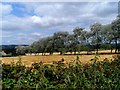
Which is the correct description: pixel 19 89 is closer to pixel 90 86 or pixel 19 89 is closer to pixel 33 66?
pixel 33 66

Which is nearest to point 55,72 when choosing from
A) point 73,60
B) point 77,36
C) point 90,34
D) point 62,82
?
point 62,82

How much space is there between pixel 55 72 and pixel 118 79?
1.02 m

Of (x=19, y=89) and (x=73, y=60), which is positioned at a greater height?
(x=73, y=60)

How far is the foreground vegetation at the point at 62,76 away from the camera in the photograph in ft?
14.2

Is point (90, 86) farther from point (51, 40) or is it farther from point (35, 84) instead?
point (51, 40)

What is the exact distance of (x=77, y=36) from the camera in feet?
186

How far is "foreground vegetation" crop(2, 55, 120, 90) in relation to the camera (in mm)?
4328

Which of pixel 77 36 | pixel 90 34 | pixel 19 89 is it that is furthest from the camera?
pixel 90 34

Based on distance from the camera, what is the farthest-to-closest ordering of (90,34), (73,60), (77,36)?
1. (90,34)
2. (77,36)
3. (73,60)

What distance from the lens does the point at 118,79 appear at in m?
4.44

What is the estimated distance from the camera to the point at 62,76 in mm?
4426

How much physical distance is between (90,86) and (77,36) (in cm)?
5265

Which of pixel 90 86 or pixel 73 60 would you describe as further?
pixel 73 60

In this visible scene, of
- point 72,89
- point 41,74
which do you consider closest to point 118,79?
point 72,89
